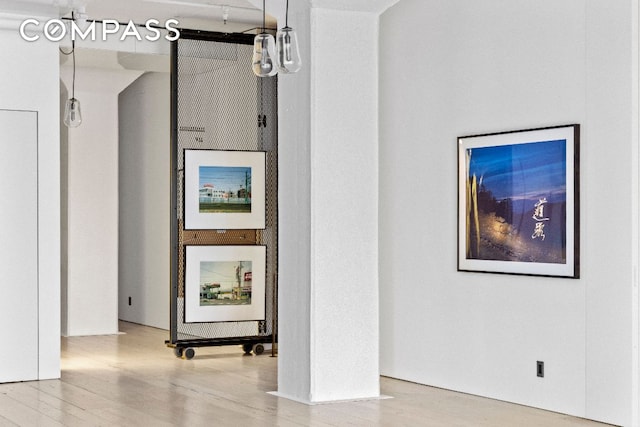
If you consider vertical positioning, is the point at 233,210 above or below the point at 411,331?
above

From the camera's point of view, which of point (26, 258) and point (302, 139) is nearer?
point (302, 139)

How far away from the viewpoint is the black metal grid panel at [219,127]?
31.0 feet

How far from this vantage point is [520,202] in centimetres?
686

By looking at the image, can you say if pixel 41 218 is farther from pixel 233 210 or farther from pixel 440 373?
pixel 440 373

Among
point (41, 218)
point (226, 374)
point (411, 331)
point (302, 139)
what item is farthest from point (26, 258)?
point (411, 331)

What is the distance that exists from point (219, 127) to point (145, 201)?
3.54 m

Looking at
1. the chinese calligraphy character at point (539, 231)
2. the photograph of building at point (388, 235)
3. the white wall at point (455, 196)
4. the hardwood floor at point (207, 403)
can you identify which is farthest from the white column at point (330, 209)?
the chinese calligraphy character at point (539, 231)

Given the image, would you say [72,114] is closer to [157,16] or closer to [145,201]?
[157,16]

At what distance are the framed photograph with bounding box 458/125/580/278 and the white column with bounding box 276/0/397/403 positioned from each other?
756mm

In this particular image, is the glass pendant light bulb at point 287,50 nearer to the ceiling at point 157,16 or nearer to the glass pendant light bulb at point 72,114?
the glass pendant light bulb at point 72,114

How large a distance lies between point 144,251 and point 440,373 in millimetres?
6149

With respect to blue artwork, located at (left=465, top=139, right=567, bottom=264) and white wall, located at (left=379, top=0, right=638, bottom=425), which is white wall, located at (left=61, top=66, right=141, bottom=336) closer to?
white wall, located at (left=379, top=0, right=638, bottom=425)

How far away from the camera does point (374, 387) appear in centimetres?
709

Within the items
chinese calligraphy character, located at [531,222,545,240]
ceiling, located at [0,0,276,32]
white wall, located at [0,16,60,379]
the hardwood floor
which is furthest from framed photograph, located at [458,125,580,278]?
white wall, located at [0,16,60,379]
